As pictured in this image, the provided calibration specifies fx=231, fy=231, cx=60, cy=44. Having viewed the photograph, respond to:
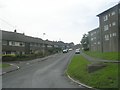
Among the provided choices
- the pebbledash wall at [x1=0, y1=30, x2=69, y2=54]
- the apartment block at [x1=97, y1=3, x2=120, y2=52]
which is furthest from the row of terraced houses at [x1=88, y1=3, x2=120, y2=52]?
the pebbledash wall at [x1=0, y1=30, x2=69, y2=54]

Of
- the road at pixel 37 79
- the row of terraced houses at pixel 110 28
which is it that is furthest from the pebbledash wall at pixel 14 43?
the road at pixel 37 79

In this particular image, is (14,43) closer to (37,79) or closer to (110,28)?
(110,28)

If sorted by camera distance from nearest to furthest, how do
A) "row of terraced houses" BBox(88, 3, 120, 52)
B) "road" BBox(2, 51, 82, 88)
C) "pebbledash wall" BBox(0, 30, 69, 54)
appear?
"road" BBox(2, 51, 82, 88)
"row of terraced houses" BBox(88, 3, 120, 52)
"pebbledash wall" BBox(0, 30, 69, 54)

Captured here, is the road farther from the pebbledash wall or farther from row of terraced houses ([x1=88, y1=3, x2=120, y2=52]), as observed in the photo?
the pebbledash wall

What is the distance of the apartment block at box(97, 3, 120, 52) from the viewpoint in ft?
192

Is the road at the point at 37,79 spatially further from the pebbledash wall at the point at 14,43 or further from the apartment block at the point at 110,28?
the pebbledash wall at the point at 14,43

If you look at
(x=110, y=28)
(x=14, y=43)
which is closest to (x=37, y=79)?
(x=110, y=28)

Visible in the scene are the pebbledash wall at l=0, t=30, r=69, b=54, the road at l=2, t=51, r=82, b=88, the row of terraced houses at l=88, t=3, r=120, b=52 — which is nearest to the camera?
the road at l=2, t=51, r=82, b=88

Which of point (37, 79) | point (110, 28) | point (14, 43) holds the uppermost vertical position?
point (110, 28)

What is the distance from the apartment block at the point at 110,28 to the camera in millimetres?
58463

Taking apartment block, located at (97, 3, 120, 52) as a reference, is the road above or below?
below

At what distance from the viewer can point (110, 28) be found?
62.4 metres

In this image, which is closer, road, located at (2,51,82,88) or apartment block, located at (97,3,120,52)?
road, located at (2,51,82,88)

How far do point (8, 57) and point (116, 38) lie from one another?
89.5 ft
